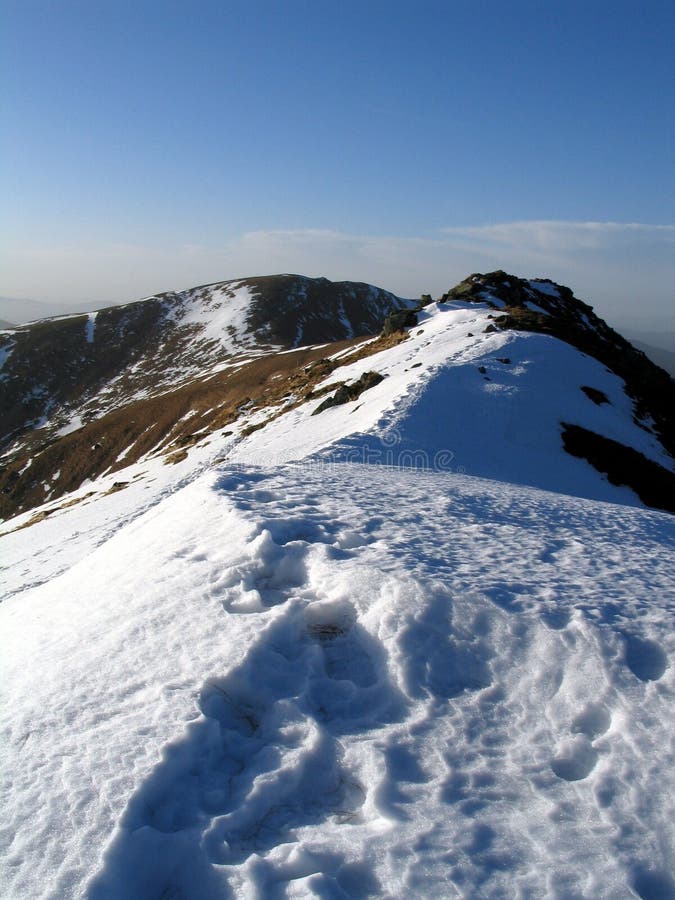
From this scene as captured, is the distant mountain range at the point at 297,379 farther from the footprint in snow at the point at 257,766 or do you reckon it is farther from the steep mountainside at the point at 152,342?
the footprint in snow at the point at 257,766

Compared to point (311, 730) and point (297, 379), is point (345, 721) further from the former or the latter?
point (297, 379)

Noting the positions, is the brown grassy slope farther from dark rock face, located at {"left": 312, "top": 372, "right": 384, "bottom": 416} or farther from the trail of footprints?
the trail of footprints

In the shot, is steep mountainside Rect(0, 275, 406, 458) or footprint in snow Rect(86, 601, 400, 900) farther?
steep mountainside Rect(0, 275, 406, 458)

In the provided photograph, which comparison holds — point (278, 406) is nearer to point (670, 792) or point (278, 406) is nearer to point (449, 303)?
point (449, 303)

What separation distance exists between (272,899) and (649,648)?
16.2 feet

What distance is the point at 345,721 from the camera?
17.9 ft

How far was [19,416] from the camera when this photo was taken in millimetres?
98188

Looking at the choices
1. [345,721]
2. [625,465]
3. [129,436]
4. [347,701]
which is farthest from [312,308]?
[345,721]

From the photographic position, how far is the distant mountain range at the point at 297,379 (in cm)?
2272

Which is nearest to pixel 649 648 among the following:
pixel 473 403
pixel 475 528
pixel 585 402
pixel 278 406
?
pixel 475 528

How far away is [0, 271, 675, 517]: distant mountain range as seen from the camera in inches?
894

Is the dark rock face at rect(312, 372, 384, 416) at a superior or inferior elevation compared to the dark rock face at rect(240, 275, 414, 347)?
inferior

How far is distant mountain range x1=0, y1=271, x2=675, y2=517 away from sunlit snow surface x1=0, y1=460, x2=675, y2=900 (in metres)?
10.9

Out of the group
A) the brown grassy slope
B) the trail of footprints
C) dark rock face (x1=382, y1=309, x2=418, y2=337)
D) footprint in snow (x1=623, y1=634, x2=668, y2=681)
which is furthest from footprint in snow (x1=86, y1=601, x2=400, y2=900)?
the brown grassy slope
